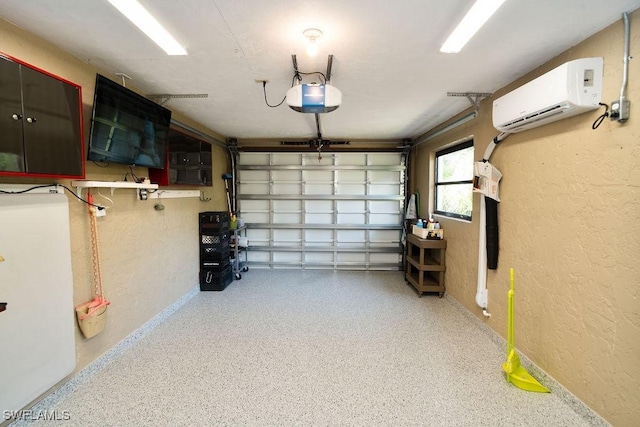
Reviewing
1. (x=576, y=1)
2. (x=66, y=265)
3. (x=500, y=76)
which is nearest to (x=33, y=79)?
(x=66, y=265)

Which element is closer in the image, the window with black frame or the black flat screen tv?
the black flat screen tv

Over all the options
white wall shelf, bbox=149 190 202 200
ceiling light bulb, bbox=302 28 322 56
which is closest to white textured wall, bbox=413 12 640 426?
ceiling light bulb, bbox=302 28 322 56

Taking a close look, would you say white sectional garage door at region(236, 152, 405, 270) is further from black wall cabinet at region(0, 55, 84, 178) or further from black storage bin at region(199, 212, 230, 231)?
black wall cabinet at region(0, 55, 84, 178)

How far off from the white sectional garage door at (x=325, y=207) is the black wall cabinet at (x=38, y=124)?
11.7 feet

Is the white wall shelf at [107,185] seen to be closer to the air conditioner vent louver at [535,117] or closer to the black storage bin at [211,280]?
the black storage bin at [211,280]

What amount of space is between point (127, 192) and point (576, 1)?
3.64 meters

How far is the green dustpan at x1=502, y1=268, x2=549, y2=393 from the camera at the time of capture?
6.72 ft

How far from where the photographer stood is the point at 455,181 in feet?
12.9

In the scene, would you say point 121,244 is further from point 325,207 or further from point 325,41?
point 325,207

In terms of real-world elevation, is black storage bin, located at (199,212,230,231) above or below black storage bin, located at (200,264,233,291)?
above

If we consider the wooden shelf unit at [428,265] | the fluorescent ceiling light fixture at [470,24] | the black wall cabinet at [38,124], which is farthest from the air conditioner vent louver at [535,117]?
the black wall cabinet at [38,124]

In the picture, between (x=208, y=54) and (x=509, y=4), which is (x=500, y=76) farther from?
(x=208, y=54)

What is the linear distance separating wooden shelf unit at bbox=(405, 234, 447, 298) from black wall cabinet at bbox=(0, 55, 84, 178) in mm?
3957

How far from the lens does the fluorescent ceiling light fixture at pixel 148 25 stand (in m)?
1.49
